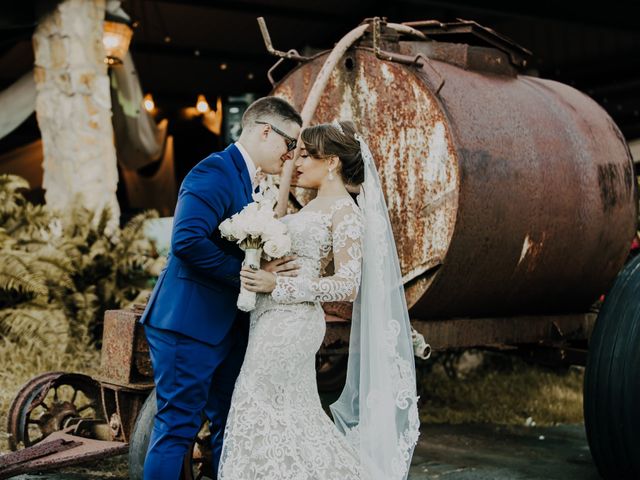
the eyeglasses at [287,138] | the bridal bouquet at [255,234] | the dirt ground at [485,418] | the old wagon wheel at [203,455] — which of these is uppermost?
the eyeglasses at [287,138]

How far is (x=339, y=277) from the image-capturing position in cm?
357

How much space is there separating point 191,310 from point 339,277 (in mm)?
616

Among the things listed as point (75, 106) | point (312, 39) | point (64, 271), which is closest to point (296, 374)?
point (64, 271)

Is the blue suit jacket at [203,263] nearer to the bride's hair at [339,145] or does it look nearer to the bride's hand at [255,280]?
the bride's hand at [255,280]

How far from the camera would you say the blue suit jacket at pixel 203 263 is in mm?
3387

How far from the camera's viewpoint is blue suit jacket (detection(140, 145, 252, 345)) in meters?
3.39

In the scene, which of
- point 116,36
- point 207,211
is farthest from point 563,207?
point 116,36

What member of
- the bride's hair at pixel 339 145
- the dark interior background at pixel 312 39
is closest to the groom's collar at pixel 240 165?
the bride's hair at pixel 339 145

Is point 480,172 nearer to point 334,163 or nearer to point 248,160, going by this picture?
point 334,163

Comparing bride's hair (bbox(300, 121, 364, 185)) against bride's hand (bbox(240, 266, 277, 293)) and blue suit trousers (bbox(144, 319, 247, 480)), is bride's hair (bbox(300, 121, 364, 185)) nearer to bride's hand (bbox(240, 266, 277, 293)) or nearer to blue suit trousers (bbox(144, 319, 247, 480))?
bride's hand (bbox(240, 266, 277, 293))

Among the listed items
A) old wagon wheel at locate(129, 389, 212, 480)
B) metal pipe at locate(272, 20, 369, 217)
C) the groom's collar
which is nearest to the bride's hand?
the groom's collar

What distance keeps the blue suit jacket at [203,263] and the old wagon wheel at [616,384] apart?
1.98 meters

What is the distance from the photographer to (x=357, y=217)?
3.68 metres

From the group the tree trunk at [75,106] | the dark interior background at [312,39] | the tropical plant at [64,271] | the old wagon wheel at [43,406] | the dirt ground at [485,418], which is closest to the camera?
the old wagon wheel at [43,406]
